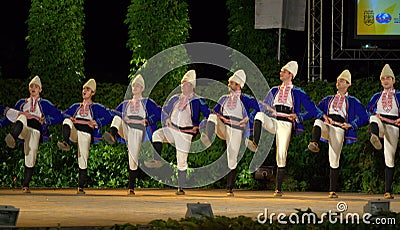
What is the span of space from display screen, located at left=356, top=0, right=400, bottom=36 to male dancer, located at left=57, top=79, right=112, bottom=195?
6.53 meters

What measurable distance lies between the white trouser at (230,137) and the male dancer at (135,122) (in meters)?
0.80

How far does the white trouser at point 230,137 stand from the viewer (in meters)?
15.7

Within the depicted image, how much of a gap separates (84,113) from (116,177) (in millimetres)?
2227

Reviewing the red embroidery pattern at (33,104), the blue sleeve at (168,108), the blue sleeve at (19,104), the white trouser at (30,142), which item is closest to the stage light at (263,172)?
the blue sleeve at (168,108)

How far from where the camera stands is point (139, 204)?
13.1 meters

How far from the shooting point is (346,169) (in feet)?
55.7

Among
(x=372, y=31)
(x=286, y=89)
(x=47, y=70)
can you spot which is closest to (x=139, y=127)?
(x=286, y=89)

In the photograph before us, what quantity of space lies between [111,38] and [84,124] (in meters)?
8.65

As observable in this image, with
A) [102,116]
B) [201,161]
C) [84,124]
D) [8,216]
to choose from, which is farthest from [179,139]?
[8,216]

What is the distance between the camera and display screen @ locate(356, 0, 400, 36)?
68.2 feet

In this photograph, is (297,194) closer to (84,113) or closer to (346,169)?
(346,169)

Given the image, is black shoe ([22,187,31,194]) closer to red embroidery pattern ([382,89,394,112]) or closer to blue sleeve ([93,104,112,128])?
blue sleeve ([93,104,112,128])

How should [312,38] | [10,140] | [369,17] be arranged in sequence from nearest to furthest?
1. [10,140]
2. [312,38]
3. [369,17]

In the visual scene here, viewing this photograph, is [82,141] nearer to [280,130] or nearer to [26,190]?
[26,190]
